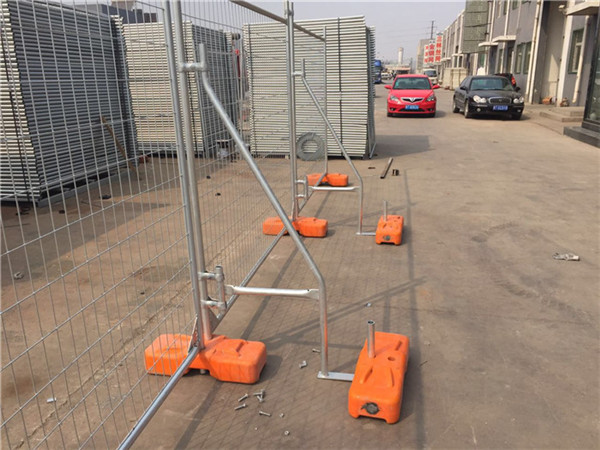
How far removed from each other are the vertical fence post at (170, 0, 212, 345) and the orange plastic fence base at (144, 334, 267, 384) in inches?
4.5

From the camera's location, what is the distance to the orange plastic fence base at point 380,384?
2570 millimetres

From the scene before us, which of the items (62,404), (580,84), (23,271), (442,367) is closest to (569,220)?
(442,367)

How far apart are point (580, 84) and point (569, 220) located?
45.3 feet

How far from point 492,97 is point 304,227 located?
12.5 m

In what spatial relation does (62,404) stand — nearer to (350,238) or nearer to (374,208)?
(350,238)

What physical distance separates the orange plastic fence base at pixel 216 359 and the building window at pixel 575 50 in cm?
1917

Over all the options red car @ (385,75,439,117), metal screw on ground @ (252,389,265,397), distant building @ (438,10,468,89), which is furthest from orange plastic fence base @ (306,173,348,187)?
distant building @ (438,10,468,89)

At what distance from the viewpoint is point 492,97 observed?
15.5m

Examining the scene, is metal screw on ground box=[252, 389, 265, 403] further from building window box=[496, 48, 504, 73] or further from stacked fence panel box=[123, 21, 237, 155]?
building window box=[496, 48, 504, 73]

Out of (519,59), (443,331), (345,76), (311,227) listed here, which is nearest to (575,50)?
(519,59)

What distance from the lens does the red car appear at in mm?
16859

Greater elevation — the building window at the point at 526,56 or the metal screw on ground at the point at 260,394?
the building window at the point at 526,56

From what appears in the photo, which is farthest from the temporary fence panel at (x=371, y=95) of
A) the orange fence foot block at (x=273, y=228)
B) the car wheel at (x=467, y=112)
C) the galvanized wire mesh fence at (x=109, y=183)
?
the car wheel at (x=467, y=112)

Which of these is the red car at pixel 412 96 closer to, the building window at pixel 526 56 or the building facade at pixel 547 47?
the building facade at pixel 547 47
